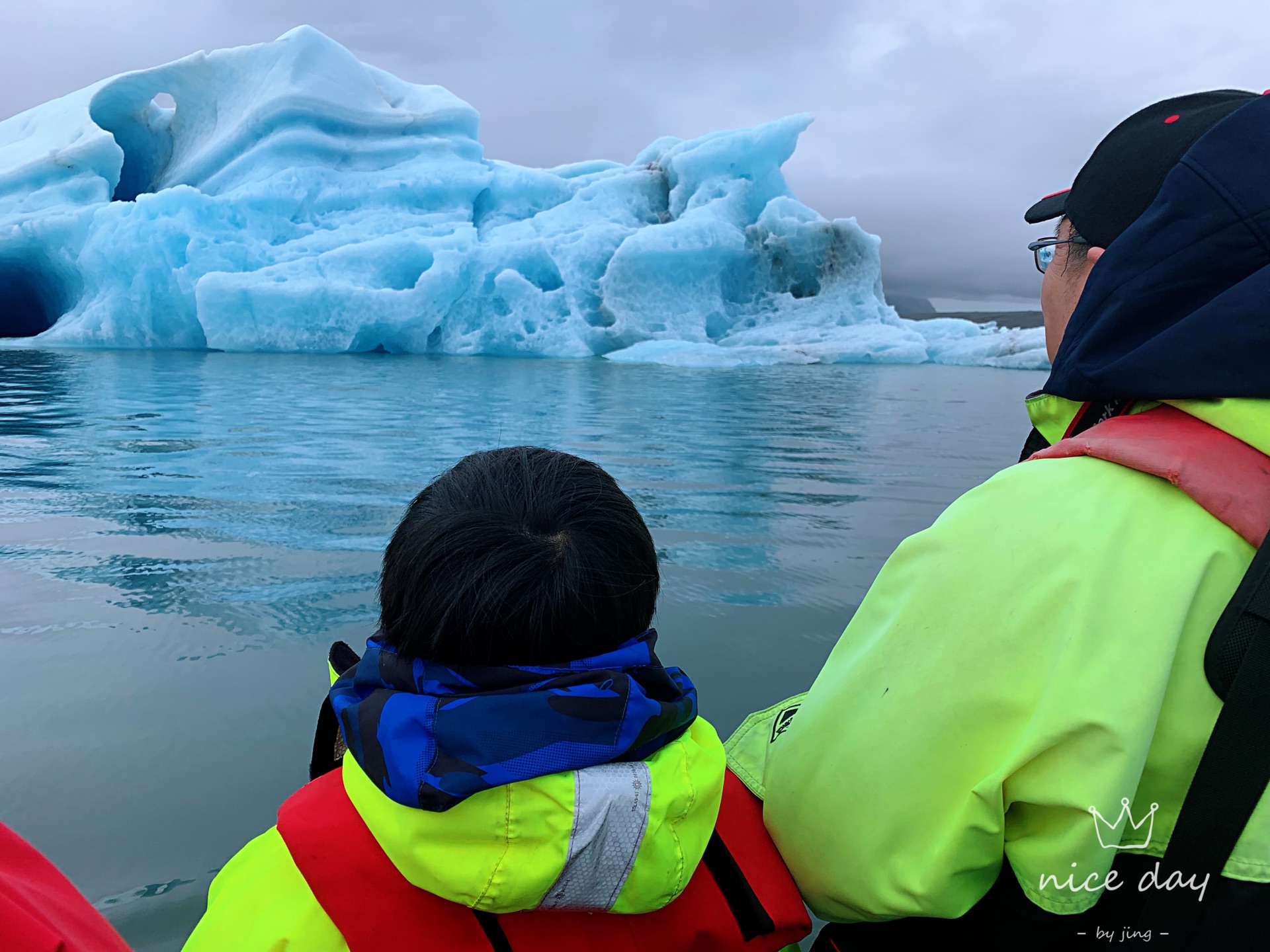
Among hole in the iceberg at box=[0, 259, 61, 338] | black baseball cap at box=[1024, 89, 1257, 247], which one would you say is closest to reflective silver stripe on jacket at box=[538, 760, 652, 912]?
black baseball cap at box=[1024, 89, 1257, 247]

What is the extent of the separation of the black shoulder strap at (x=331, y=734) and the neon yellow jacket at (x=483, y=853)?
0.53 ft

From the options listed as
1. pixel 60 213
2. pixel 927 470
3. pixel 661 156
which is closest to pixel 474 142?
pixel 661 156

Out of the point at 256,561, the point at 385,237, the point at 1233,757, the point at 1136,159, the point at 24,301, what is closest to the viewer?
the point at 1233,757

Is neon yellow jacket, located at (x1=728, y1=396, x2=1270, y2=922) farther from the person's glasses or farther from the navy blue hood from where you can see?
the person's glasses

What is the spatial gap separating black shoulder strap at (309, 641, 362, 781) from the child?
123 mm

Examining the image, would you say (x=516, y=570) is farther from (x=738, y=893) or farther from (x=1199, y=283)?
(x=1199, y=283)

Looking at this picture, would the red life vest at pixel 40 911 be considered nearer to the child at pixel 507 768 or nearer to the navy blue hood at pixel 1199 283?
the child at pixel 507 768

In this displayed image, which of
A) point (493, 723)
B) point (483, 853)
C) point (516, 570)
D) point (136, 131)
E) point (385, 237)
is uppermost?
point (136, 131)

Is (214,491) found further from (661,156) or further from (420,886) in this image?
(661,156)

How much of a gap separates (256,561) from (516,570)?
6.79ft

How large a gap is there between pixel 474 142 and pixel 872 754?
16.7 meters

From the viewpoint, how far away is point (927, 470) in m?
4.29

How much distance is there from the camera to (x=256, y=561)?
247cm

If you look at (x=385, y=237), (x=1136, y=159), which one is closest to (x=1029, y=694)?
(x=1136, y=159)
